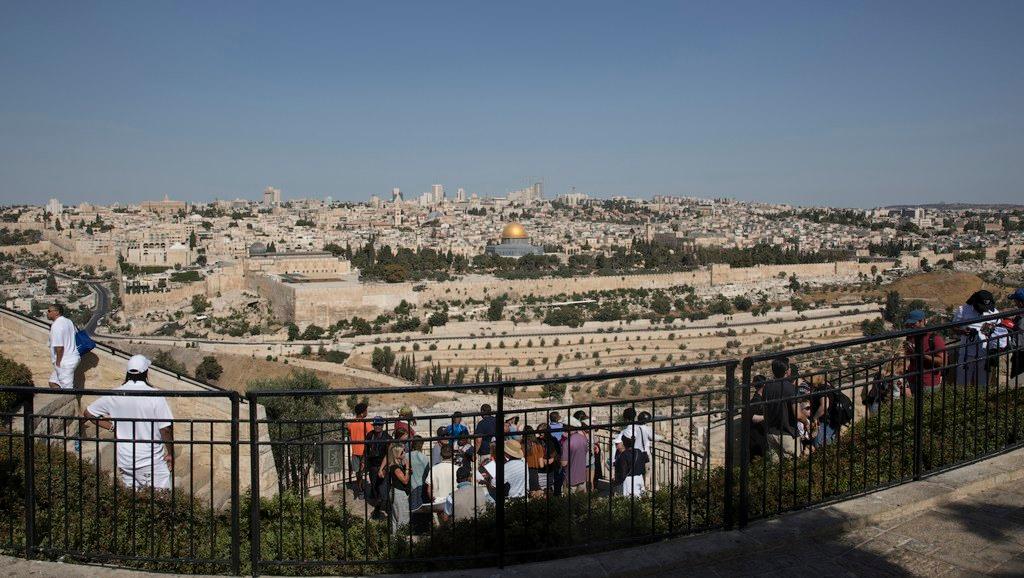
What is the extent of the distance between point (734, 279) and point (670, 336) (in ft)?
72.6

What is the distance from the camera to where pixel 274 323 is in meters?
37.9

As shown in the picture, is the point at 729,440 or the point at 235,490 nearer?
the point at 235,490

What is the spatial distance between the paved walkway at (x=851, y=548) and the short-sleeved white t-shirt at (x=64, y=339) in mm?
2900

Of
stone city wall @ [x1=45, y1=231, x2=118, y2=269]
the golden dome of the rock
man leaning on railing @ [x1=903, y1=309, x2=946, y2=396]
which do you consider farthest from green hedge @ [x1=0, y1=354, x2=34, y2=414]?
the golden dome of the rock

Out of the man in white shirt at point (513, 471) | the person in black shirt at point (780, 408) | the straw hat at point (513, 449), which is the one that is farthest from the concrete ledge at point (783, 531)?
the straw hat at point (513, 449)

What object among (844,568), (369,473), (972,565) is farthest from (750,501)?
(369,473)

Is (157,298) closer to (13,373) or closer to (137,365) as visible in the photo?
(13,373)

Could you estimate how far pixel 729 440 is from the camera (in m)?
2.98

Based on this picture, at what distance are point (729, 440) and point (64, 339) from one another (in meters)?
4.47

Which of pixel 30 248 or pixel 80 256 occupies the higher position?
pixel 30 248

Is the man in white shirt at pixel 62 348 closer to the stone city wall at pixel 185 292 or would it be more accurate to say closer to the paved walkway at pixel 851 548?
the paved walkway at pixel 851 548

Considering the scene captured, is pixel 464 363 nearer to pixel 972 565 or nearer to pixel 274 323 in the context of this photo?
pixel 274 323

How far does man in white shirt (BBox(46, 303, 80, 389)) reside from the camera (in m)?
5.42

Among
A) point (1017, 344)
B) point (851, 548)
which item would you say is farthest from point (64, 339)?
point (1017, 344)
